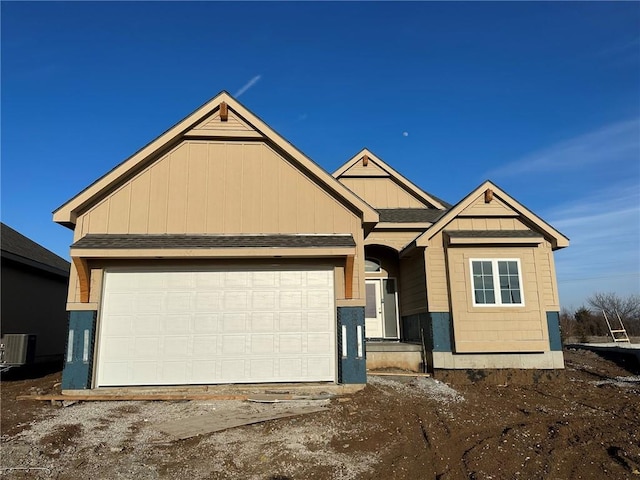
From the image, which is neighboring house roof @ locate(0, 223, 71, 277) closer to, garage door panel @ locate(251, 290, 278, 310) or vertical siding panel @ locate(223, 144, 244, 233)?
vertical siding panel @ locate(223, 144, 244, 233)

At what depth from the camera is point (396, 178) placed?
52.1ft

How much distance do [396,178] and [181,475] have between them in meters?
12.5

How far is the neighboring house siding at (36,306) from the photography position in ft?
40.7

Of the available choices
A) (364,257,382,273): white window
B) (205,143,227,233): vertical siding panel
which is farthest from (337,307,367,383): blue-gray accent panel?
(364,257,382,273): white window

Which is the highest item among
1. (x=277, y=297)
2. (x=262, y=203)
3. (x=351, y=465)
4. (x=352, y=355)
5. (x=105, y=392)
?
(x=262, y=203)

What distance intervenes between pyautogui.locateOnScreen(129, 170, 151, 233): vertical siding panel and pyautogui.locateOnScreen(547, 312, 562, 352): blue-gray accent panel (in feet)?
33.1

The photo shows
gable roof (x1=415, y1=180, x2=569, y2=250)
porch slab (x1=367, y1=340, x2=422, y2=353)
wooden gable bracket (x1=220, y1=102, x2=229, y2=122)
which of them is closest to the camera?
wooden gable bracket (x1=220, y1=102, x2=229, y2=122)

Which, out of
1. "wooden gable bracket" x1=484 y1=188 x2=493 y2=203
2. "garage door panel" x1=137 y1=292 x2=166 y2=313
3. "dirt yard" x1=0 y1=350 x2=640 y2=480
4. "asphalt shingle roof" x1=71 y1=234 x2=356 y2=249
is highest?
"wooden gable bracket" x1=484 y1=188 x2=493 y2=203

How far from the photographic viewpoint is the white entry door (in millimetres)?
14281

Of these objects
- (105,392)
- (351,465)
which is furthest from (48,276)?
(351,465)

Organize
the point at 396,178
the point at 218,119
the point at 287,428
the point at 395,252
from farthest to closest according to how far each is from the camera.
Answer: the point at 396,178 → the point at 395,252 → the point at 218,119 → the point at 287,428

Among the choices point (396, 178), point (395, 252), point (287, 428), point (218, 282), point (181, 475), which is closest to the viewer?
point (181, 475)

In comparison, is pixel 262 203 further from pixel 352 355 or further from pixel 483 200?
pixel 483 200

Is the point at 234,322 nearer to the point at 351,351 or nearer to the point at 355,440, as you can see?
the point at 351,351
